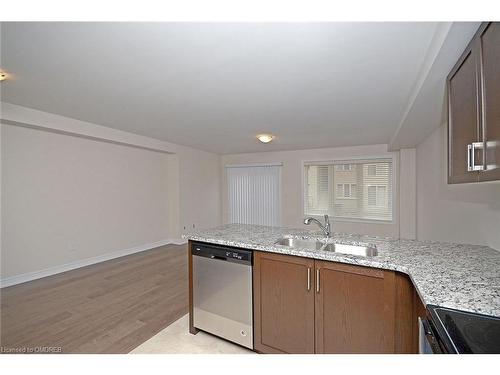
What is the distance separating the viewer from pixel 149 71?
7.06ft

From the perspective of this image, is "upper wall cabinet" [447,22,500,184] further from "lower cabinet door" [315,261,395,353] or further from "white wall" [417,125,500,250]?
"lower cabinet door" [315,261,395,353]

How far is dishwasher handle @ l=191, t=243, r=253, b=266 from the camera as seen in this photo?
1930 mm

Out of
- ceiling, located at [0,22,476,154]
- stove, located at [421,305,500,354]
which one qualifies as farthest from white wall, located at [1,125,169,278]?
stove, located at [421,305,500,354]

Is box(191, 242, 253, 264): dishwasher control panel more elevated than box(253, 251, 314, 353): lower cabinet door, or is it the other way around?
box(191, 242, 253, 264): dishwasher control panel

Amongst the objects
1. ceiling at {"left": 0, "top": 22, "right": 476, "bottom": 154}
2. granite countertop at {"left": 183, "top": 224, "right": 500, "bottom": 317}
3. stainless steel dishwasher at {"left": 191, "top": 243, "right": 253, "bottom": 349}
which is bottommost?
stainless steel dishwasher at {"left": 191, "top": 243, "right": 253, "bottom": 349}

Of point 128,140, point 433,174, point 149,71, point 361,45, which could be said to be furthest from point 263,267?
point 128,140

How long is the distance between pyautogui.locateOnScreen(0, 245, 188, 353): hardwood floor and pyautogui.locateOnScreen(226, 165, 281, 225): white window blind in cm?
302

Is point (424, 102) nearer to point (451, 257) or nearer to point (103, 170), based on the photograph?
point (451, 257)

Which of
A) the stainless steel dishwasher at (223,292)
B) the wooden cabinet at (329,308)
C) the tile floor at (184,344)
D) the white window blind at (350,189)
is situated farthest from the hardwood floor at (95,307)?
the white window blind at (350,189)

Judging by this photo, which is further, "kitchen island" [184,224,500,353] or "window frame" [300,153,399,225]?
"window frame" [300,153,399,225]

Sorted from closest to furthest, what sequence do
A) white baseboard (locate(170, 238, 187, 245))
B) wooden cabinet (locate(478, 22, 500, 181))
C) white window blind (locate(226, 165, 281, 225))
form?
wooden cabinet (locate(478, 22, 500, 181))
white baseboard (locate(170, 238, 187, 245))
white window blind (locate(226, 165, 281, 225))

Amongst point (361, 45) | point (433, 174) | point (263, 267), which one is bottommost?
point (263, 267)

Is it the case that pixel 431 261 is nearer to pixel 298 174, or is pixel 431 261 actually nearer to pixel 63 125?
pixel 63 125

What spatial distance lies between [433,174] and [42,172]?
18.8 feet
